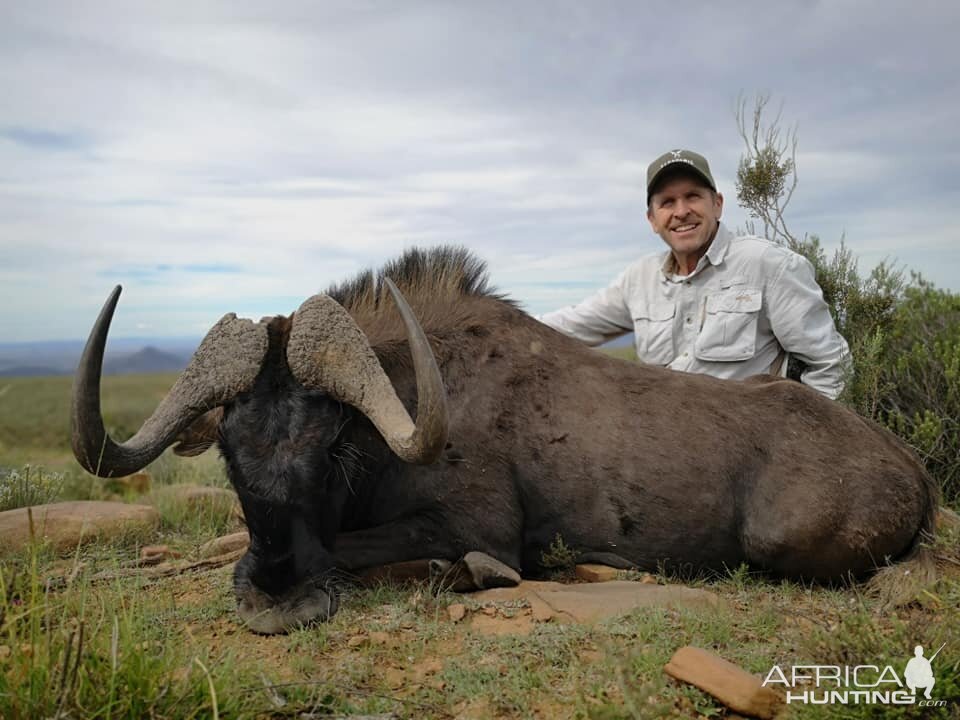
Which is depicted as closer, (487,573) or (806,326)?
(487,573)

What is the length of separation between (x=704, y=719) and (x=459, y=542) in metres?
1.84

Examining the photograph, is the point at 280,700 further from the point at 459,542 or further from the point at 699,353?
the point at 699,353

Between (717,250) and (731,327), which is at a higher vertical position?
(717,250)

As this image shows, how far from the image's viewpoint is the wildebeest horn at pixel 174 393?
12.3ft

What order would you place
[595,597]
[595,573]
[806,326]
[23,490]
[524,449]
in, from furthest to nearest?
1. [23,490]
2. [806,326]
3. [524,449]
4. [595,573]
5. [595,597]

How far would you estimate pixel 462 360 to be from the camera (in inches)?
184

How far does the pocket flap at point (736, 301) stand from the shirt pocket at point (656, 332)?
13.8 inches

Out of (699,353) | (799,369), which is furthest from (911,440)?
(699,353)

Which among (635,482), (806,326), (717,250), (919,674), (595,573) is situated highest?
(717,250)

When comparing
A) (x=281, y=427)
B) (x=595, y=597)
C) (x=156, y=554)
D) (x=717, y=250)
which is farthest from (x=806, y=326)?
(x=156, y=554)

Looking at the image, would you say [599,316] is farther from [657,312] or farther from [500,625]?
[500,625]

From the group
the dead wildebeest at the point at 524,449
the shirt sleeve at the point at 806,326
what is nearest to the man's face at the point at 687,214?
the shirt sleeve at the point at 806,326

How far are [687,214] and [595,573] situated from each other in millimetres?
3110

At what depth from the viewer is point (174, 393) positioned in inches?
159
